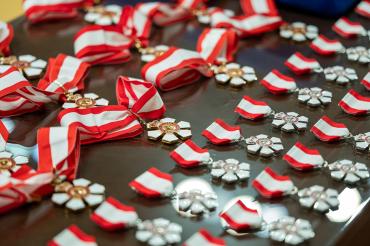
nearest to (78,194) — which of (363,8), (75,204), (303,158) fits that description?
(75,204)

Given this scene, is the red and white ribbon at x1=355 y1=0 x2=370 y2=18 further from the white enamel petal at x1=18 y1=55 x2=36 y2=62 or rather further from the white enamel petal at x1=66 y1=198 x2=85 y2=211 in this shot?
the white enamel petal at x1=66 y1=198 x2=85 y2=211

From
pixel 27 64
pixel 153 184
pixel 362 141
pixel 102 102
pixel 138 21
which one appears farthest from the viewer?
pixel 138 21

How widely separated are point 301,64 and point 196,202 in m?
0.46

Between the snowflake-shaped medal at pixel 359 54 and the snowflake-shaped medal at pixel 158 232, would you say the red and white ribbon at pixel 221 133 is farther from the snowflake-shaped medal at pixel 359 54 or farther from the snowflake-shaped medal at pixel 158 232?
the snowflake-shaped medal at pixel 359 54

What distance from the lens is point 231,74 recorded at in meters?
1.44

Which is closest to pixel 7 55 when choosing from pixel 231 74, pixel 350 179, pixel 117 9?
pixel 117 9

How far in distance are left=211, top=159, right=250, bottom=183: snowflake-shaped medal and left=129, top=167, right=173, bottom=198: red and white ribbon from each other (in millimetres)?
73

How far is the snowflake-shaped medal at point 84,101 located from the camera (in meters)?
1.34

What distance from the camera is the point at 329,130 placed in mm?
1267

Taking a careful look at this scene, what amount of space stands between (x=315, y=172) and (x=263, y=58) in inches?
15.0

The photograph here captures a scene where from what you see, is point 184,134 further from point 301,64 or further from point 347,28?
point 347,28

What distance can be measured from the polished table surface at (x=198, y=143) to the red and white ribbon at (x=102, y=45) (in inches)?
0.7

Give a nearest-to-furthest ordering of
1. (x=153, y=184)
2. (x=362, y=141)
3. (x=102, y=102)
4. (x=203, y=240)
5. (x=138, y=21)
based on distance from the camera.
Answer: (x=203, y=240)
(x=153, y=184)
(x=362, y=141)
(x=102, y=102)
(x=138, y=21)

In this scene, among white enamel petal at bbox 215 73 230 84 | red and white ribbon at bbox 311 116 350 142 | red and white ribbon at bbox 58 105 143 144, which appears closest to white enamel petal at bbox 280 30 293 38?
white enamel petal at bbox 215 73 230 84
